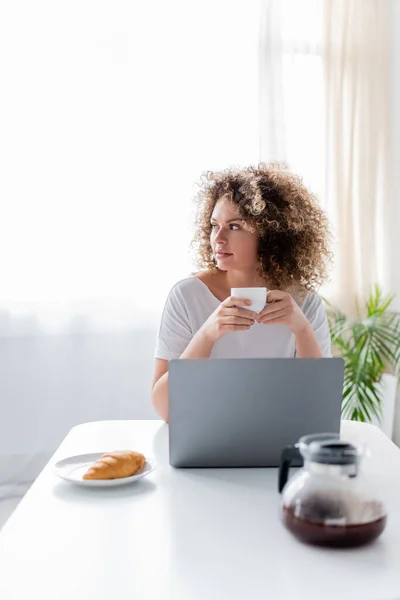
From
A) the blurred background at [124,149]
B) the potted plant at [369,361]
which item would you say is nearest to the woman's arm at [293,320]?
the potted plant at [369,361]

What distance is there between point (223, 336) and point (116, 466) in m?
0.79

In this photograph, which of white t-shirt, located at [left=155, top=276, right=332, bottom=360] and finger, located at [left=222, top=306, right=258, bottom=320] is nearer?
finger, located at [left=222, top=306, right=258, bottom=320]

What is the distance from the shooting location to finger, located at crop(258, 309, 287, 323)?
1667mm

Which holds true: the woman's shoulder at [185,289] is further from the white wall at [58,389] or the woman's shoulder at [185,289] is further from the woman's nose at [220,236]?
the white wall at [58,389]

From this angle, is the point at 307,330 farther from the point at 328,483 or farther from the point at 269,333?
the point at 328,483

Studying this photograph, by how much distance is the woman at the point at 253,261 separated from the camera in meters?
1.94

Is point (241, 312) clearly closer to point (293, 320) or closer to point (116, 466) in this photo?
point (293, 320)

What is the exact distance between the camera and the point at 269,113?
11.3 feet

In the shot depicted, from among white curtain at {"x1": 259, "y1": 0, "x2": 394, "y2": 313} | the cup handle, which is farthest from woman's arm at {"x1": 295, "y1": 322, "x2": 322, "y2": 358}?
white curtain at {"x1": 259, "y1": 0, "x2": 394, "y2": 313}

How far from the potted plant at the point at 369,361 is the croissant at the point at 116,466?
2189 mm

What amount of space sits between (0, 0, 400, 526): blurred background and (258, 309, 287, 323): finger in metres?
1.77

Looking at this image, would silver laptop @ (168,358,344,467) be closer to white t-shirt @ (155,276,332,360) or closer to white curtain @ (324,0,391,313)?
white t-shirt @ (155,276,332,360)

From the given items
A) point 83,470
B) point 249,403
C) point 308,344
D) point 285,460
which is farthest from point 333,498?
point 308,344

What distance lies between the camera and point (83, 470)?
1.25 metres
